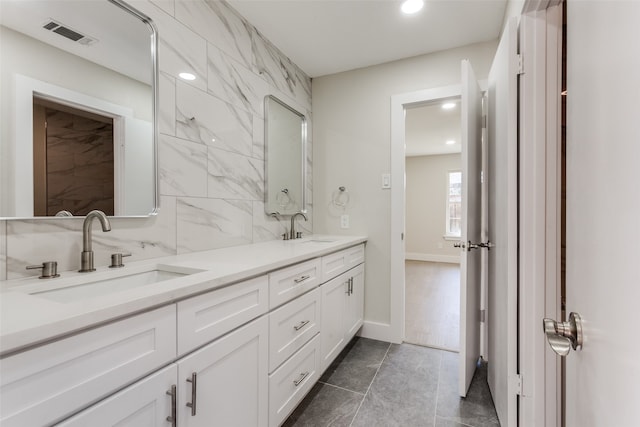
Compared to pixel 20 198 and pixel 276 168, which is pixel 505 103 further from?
pixel 20 198

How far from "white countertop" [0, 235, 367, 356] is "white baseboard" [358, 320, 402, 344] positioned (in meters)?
1.55

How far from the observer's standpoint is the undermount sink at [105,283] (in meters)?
1.00

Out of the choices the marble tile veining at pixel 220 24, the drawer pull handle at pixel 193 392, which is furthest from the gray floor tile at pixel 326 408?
the marble tile veining at pixel 220 24

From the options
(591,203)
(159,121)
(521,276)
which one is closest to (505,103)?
(521,276)

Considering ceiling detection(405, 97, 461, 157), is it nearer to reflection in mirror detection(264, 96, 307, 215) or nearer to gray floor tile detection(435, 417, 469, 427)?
reflection in mirror detection(264, 96, 307, 215)

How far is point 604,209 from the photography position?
0.57 m

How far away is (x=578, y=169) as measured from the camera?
0.71 metres

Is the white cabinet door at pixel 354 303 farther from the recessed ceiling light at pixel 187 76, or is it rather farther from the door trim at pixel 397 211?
the recessed ceiling light at pixel 187 76

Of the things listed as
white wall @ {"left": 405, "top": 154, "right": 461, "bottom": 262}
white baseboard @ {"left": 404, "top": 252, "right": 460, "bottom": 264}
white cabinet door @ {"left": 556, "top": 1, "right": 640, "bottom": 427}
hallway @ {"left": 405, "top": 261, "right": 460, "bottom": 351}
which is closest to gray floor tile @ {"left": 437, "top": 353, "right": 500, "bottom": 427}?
hallway @ {"left": 405, "top": 261, "right": 460, "bottom": 351}

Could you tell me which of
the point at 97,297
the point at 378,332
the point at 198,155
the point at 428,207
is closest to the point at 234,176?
the point at 198,155

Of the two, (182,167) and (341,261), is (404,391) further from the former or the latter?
(182,167)

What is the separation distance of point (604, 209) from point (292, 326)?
4.32ft

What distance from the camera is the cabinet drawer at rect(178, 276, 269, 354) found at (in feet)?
3.04

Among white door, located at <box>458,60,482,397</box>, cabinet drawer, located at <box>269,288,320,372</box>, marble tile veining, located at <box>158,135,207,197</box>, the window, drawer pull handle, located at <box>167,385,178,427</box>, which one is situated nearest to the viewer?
drawer pull handle, located at <box>167,385,178,427</box>
